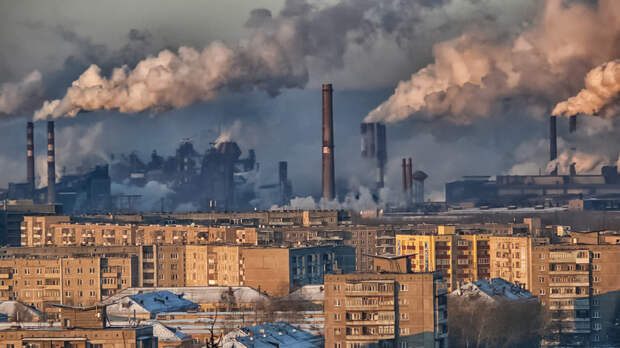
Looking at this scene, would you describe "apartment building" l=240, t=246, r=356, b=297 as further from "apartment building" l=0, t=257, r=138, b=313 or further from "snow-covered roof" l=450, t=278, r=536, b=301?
"snow-covered roof" l=450, t=278, r=536, b=301

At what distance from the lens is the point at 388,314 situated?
55.8m

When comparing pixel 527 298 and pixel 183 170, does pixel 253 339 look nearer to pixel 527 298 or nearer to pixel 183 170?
pixel 527 298

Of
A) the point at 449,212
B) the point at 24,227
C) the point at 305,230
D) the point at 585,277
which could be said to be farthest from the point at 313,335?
the point at 449,212

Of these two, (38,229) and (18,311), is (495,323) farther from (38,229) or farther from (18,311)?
(38,229)

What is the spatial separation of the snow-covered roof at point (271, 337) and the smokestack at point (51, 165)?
9103 centimetres

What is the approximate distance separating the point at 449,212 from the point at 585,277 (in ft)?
258

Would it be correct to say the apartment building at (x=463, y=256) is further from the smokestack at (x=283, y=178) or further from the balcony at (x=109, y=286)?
the smokestack at (x=283, y=178)

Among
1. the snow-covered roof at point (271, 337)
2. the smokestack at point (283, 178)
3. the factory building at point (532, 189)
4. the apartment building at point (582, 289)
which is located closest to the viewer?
the snow-covered roof at point (271, 337)

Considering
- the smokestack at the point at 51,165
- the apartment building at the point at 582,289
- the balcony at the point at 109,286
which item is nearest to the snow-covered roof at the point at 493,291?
the apartment building at the point at 582,289

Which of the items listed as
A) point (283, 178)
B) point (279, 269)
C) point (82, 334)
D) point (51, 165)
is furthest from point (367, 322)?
point (283, 178)

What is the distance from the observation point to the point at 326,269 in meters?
86.5

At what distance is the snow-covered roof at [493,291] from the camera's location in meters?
67.3

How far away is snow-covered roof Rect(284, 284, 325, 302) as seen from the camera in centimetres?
7069

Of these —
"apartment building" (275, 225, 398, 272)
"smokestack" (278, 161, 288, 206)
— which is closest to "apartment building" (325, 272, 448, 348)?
"apartment building" (275, 225, 398, 272)
